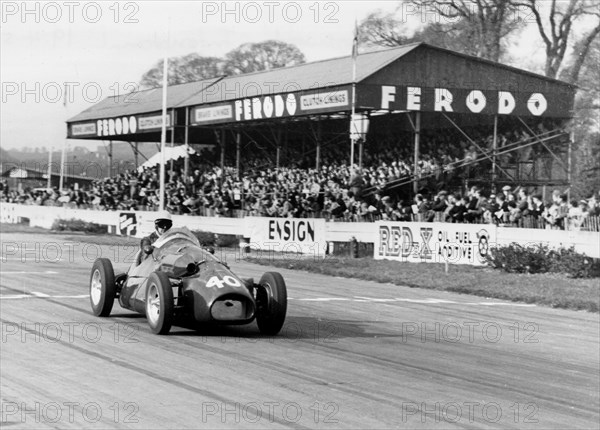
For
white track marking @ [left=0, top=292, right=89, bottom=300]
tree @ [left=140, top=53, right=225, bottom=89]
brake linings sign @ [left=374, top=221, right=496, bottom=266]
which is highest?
tree @ [left=140, top=53, right=225, bottom=89]

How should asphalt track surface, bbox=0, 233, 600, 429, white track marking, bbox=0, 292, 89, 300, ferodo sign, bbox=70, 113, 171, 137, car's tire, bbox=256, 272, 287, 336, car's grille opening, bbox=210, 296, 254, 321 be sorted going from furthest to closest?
ferodo sign, bbox=70, 113, 171, 137 → white track marking, bbox=0, 292, 89, 300 → car's tire, bbox=256, 272, 287, 336 → car's grille opening, bbox=210, 296, 254, 321 → asphalt track surface, bbox=0, 233, 600, 429

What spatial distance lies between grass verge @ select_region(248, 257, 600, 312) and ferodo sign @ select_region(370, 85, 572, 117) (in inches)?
296

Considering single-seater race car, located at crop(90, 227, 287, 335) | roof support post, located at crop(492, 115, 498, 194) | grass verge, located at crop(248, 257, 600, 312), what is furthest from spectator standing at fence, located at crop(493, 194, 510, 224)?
single-seater race car, located at crop(90, 227, 287, 335)

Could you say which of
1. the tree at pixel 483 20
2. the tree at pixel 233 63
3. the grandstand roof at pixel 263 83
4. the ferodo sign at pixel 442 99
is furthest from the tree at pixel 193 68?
the ferodo sign at pixel 442 99

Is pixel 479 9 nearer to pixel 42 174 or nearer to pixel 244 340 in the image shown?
pixel 244 340

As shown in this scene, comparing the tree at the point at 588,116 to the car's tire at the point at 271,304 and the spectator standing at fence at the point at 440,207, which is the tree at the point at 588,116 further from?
the car's tire at the point at 271,304

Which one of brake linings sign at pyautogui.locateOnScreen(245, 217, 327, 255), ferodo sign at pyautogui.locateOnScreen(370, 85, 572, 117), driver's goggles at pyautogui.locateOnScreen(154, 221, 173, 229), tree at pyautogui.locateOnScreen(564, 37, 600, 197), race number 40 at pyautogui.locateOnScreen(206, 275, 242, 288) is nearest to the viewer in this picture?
race number 40 at pyautogui.locateOnScreen(206, 275, 242, 288)

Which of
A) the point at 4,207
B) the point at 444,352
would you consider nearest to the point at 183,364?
the point at 444,352

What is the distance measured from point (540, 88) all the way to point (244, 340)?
78.3ft

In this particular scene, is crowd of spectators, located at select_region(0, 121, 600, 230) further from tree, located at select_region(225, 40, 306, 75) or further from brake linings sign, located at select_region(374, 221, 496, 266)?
tree, located at select_region(225, 40, 306, 75)

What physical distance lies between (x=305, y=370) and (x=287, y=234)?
61.1ft

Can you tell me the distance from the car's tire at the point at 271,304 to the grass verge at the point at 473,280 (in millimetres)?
7520

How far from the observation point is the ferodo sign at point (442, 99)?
3109cm

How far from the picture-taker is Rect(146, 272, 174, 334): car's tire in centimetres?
1130
